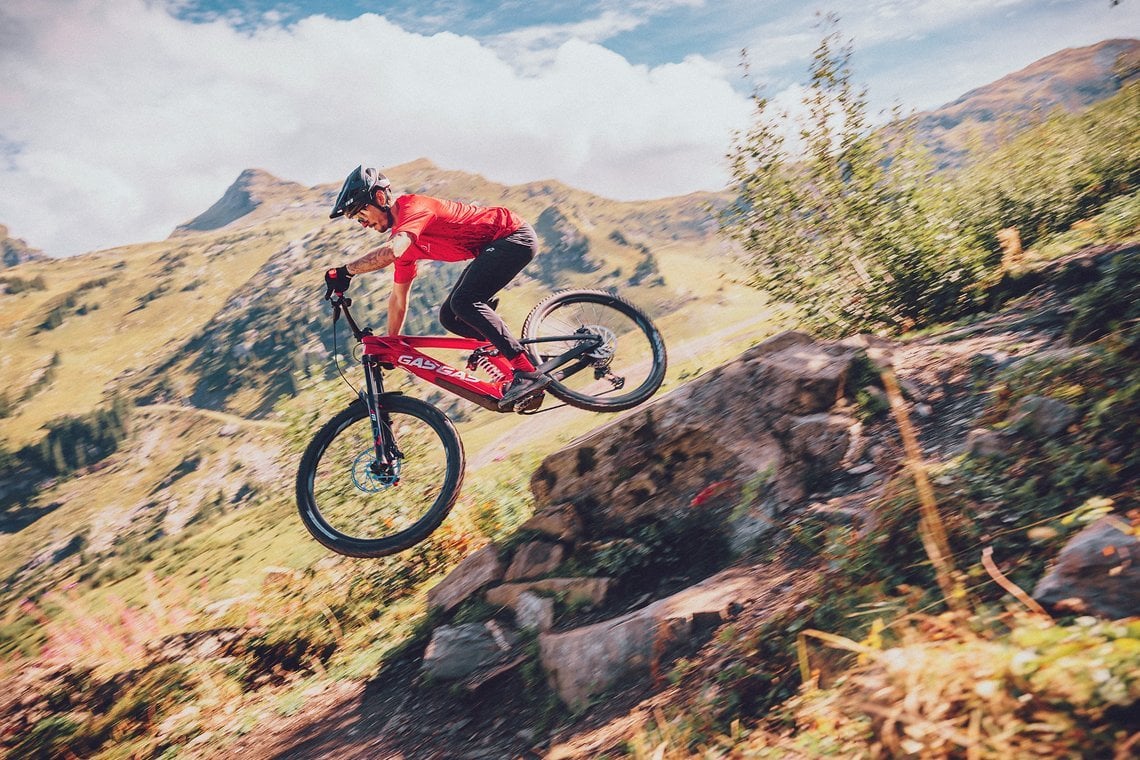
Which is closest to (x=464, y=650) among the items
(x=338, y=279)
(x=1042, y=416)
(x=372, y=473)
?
(x=372, y=473)

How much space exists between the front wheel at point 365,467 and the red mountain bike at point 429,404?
0.01 metres

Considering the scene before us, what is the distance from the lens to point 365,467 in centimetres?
633

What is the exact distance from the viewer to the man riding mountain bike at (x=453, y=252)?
606cm

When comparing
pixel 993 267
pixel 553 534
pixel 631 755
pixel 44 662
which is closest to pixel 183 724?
pixel 44 662

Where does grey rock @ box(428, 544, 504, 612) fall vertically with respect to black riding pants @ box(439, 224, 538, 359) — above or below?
below

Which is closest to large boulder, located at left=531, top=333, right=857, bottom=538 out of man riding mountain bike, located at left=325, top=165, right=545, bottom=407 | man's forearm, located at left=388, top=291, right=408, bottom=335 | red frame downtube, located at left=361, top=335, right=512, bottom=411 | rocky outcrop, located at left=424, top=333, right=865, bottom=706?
rocky outcrop, located at left=424, top=333, right=865, bottom=706

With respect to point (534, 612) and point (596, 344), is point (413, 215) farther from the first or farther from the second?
point (534, 612)

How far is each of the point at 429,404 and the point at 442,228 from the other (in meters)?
1.87

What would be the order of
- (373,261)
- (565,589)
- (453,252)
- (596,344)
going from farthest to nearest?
(596,344) → (453,252) → (373,261) → (565,589)

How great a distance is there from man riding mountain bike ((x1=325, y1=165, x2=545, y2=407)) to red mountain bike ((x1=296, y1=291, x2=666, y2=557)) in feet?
0.73

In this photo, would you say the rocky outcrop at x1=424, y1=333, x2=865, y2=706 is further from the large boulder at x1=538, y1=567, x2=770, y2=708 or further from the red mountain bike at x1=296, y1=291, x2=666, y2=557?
the red mountain bike at x1=296, y1=291, x2=666, y2=557

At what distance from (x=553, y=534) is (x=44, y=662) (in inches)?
269

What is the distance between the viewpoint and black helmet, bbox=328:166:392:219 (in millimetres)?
6035

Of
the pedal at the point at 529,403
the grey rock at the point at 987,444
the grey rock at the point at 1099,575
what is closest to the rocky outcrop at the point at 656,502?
the pedal at the point at 529,403
